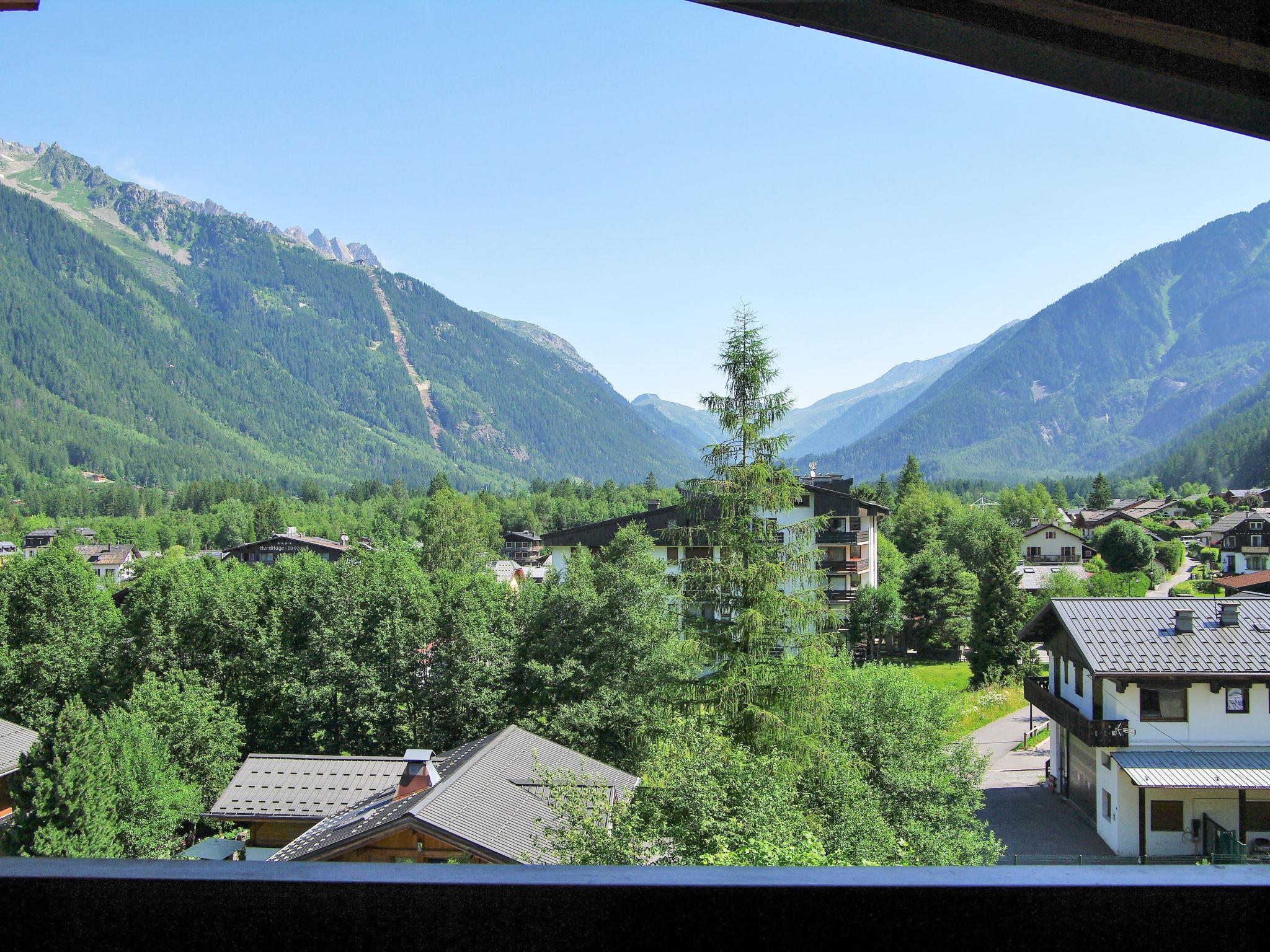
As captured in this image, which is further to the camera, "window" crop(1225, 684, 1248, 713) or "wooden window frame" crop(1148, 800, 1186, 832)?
"window" crop(1225, 684, 1248, 713)

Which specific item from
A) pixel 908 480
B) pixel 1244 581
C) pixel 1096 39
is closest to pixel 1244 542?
pixel 1244 581

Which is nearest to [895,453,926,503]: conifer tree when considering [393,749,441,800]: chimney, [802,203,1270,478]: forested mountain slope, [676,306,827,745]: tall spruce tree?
[676,306,827,745]: tall spruce tree

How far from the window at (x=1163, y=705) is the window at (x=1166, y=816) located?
1.13 m

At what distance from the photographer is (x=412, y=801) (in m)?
8.78

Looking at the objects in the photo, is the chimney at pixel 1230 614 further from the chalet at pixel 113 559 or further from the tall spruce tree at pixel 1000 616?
the chalet at pixel 113 559

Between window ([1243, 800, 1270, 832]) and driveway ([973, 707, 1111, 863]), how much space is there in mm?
1712

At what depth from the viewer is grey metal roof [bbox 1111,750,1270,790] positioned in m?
10.6

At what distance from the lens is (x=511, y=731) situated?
459 inches

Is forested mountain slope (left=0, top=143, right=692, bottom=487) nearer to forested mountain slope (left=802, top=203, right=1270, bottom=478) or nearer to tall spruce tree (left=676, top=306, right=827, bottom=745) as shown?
forested mountain slope (left=802, top=203, right=1270, bottom=478)

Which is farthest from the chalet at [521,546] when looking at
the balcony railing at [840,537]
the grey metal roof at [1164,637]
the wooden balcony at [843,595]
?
the grey metal roof at [1164,637]

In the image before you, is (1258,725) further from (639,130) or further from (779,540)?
(639,130)

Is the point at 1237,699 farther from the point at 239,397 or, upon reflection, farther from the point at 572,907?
the point at 239,397

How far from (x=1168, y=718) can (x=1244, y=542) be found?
10.6 meters

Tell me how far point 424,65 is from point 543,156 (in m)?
1.48
